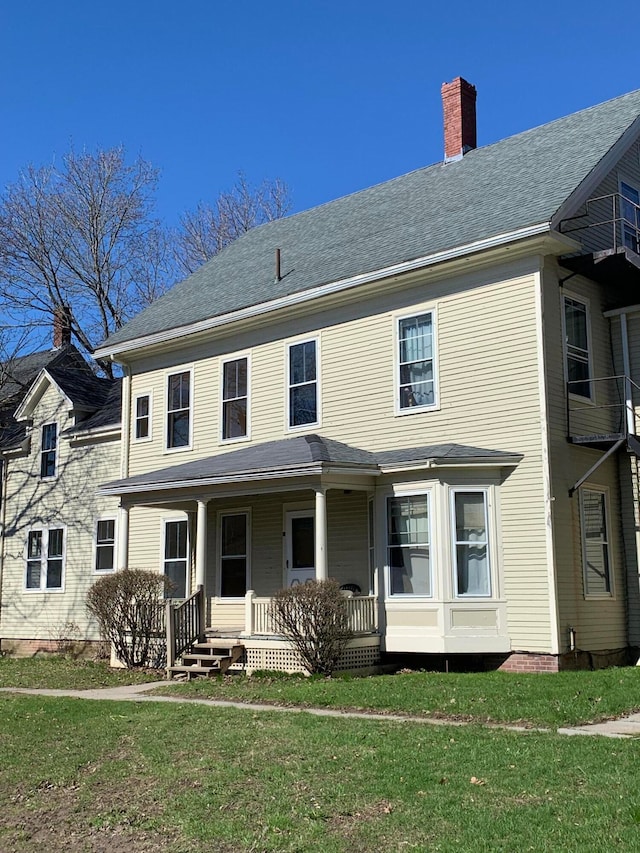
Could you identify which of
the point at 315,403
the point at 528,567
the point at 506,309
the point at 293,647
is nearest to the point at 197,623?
the point at 293,647

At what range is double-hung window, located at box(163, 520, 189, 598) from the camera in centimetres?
1973

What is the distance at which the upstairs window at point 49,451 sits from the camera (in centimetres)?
2391

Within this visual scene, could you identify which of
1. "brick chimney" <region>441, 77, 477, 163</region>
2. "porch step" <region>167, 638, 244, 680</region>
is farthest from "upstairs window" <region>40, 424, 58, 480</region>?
"brick chimney" <region>441, 77, 477, 163</region>

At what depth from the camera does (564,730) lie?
909cm

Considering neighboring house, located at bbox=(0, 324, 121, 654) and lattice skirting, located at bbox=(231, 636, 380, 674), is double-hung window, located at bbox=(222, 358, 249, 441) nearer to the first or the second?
→ neighboring house, located at bbox=(0, 324, 121, 654)

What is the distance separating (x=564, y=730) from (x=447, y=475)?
6199 millimetres

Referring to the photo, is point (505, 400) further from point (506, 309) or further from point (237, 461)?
point (237, 461)

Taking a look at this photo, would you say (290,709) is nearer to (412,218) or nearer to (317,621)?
(317,621)

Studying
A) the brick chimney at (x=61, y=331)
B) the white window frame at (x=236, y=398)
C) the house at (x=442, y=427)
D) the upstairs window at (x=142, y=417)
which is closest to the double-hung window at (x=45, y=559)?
the upstairs window at (x=142, y=417)

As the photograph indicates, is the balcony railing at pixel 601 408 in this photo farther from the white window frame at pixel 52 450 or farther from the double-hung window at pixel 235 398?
the white window frame at pixel 52 450

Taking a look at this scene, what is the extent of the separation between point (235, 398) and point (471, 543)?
21.9 feet

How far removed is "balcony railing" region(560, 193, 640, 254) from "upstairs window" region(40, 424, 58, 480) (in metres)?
14.4

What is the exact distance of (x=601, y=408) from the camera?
51.3 feet

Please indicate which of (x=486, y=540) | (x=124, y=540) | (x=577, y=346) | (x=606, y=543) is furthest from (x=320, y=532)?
(x=124, y=540)
